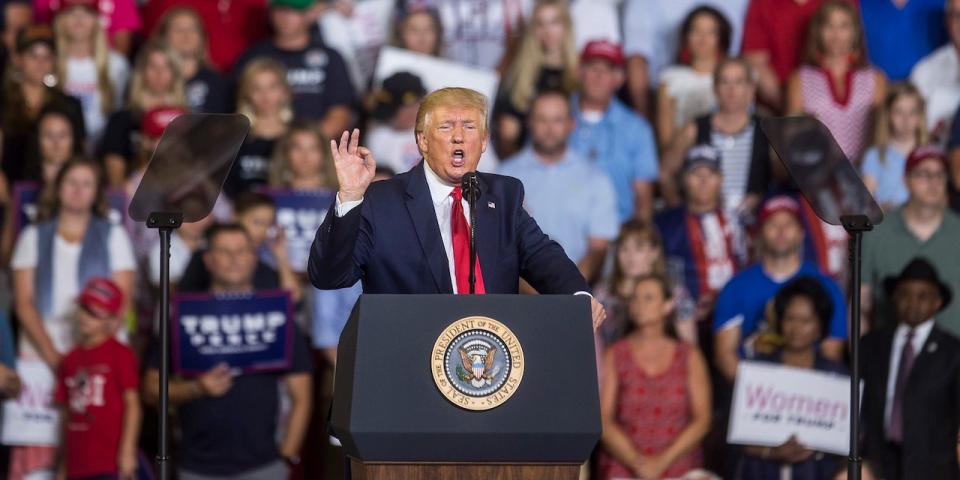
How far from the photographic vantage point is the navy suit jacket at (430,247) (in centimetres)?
408

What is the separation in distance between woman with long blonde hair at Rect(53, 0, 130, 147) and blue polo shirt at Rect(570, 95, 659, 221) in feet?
8.29

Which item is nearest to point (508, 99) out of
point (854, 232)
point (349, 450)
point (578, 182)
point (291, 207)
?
point (578, 182)

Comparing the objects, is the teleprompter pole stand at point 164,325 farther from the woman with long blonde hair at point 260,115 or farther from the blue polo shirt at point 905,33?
the blue polo shirt at point 905,33

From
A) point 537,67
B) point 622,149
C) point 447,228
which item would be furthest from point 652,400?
point 447,228

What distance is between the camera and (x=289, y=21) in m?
8.84

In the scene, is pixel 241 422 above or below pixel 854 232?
below

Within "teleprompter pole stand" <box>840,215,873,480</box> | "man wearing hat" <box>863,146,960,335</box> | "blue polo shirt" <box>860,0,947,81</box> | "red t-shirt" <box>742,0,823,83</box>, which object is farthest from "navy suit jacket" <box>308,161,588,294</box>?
"blue polo shirt" <box>860,0,947,81</box>

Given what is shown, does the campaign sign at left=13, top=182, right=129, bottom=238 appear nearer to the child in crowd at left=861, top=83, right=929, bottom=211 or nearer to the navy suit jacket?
the child in crowd at left=861, top=83, right=929, bottom=211

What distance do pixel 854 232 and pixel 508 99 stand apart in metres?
4.39

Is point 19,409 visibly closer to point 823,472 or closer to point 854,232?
point 823,472

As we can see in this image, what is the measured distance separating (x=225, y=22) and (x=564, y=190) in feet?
8.30

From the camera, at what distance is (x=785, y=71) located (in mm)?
9102

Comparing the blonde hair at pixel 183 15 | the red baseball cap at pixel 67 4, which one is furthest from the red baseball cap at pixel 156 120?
the red baseball cap at pixel 67 4

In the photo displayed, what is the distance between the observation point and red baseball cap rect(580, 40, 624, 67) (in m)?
8.61
